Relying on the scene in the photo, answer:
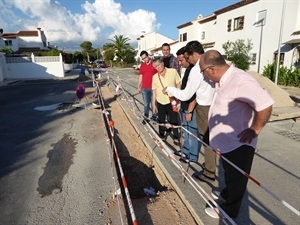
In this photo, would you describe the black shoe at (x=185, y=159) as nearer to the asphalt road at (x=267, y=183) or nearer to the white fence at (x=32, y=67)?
the asphalt road at (x=267, y=183)

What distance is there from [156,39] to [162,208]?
5703cm

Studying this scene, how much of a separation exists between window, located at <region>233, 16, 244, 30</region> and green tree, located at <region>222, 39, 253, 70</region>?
204 cm

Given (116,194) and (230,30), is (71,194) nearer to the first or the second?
(116,194)

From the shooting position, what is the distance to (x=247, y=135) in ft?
7.29

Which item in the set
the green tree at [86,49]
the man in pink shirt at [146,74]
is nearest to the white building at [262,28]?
the man in pink shirt at [146,74]

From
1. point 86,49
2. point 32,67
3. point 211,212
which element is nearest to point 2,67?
point 32,67

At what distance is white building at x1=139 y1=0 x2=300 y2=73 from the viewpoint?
17723mm

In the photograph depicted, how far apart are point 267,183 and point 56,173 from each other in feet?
12.0

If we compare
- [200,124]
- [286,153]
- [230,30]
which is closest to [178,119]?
[200,124]

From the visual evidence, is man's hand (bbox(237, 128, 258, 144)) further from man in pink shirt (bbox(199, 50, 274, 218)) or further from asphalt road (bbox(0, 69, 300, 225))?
asphalt road (bbox(0, 69, 300, 225))

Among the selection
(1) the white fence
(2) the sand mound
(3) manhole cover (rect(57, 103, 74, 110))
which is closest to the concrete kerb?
(3) manhole cover (rect(57, 103, 74, 110))

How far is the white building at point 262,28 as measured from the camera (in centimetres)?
1772

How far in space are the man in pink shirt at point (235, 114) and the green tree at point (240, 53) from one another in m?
19.2

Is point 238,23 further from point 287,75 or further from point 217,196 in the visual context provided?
point 217,196
